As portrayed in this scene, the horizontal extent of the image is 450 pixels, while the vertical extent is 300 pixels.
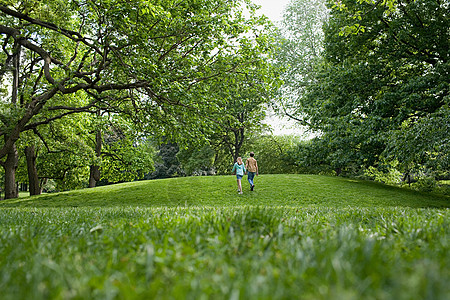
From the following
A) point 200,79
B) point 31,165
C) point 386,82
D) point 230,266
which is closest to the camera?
point 230,266

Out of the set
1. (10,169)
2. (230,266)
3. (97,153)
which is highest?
(97,153)

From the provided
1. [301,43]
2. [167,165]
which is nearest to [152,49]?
[301,43]

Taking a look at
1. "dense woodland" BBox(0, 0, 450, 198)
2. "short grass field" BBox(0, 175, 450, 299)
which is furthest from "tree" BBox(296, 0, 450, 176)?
"short grass field" BBox(0, 175, 450, 299)

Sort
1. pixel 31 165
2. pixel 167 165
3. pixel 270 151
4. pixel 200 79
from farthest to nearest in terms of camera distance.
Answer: pixel 167 165, pixel 270 151, pixel 31 165, pixel 200 79

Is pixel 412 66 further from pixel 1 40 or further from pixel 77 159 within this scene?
pixel 1 40

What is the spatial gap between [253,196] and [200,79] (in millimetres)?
8508

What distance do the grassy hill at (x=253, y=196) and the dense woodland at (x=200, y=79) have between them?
2.10 m

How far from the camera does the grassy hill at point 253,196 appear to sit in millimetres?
15031

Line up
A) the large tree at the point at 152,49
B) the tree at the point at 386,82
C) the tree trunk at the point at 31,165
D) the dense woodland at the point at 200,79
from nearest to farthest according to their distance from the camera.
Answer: the large tree at the point at 152,49 < the dense woodland at the point at 200,79 < the tree at the point at 386,82 < the tree trunk at the point at 31,165

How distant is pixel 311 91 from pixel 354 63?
3822 mm

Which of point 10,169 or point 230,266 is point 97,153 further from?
point 230,266

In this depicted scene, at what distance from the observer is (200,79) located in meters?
11.2

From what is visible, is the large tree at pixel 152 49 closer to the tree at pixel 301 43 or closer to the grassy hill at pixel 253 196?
the grassy hill at pixel 253 196

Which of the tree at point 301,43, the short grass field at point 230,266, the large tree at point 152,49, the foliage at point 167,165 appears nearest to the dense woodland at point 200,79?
the large tree at point 152,49
